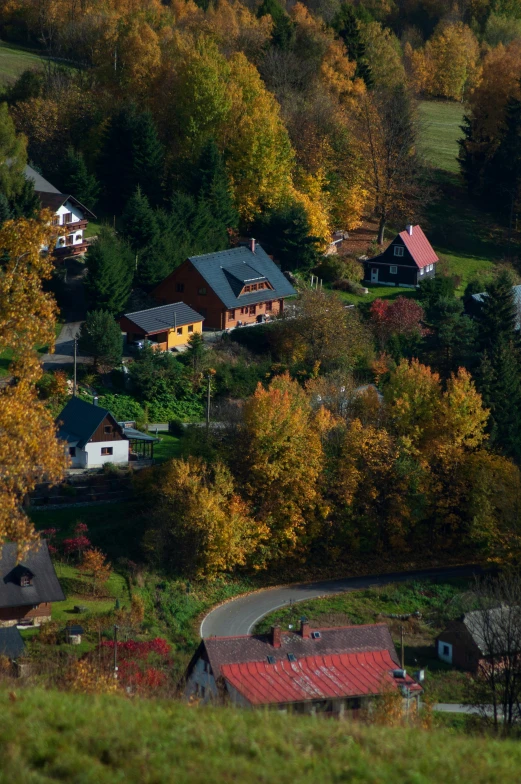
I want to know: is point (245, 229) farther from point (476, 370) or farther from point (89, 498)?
point (89, 498)

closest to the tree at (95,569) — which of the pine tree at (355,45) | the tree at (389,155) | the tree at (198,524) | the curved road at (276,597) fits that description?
the tree at (198,524)

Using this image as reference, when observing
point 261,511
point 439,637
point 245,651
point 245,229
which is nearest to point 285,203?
point 245,229

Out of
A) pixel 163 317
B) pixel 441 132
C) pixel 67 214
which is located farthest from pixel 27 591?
pixel 441 132

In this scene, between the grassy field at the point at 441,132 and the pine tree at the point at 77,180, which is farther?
the grassy field at the point at 441,132

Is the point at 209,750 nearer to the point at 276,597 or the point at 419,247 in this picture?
the point at 276,597

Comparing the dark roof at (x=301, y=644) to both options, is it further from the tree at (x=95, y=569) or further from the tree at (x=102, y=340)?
the tree at (x=102, y=340)

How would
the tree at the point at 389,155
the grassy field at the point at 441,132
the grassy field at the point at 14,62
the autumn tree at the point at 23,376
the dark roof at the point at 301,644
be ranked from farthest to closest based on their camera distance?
1. the grassy field at the point at 441,132
2. the grassy field at the point at 14,62
3. the tree at the point at 389,155
4. the dark roof at the point at 301,644
5. the autumn tree at the point at 23,376

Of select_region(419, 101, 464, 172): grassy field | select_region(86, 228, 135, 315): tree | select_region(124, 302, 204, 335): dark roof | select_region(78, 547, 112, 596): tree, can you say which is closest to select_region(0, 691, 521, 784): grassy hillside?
select_region(78, 547, 112, 596): tree

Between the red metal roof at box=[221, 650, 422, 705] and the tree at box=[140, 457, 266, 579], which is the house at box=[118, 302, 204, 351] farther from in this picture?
the red metal roof at box=[221, 650, 422, 705]
